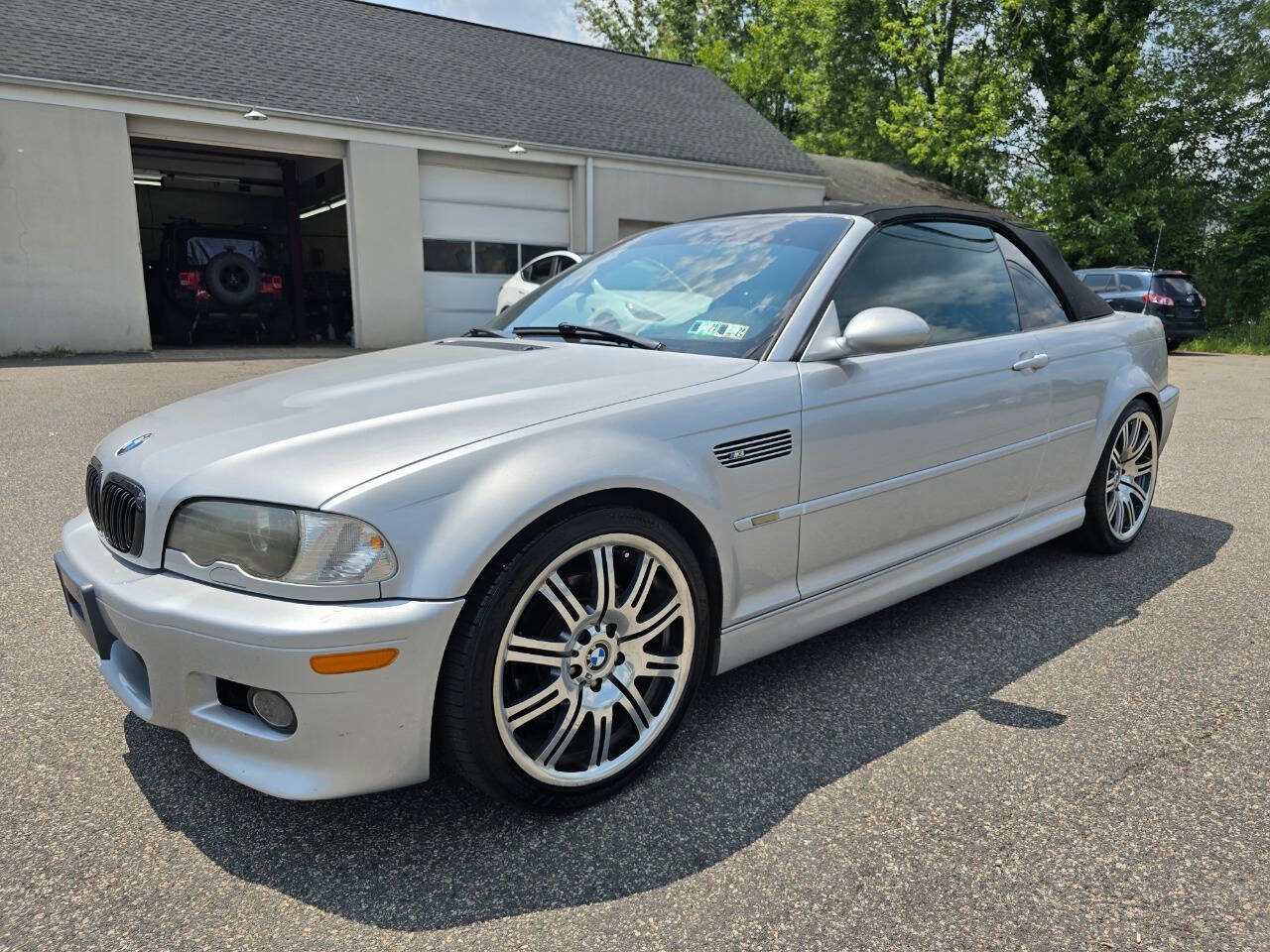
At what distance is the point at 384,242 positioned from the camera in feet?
47.0

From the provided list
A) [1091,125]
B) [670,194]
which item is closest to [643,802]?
[670,194]

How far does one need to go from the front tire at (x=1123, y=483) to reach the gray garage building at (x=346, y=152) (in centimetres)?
1256

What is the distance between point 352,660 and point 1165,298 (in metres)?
18.3

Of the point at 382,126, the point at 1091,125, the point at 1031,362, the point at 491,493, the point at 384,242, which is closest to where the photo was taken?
the point at 491,493

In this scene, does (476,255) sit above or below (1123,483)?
above

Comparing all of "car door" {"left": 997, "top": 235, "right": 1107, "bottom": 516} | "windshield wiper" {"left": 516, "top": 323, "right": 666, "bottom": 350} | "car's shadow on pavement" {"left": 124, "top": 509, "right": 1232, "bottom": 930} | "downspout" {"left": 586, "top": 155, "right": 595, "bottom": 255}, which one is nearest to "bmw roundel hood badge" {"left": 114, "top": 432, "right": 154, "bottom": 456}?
"car's shadow on pavement" {"left": 124, "top": 509, "right": 1232, "bottom": 930}

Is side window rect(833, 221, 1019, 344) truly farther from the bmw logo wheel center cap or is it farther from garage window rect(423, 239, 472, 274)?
garage window rect(423, 239, 472, 274)

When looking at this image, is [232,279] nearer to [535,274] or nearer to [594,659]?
[535,274]

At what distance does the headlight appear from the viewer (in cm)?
176

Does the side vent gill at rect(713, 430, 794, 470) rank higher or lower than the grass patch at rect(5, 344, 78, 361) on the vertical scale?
higher

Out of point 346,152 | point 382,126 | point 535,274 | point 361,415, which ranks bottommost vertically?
point 361,415

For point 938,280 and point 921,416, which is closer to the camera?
point 921,416

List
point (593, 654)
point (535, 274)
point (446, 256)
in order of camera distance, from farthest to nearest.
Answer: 1. point (446, 256)
2. point (535, 274)
3. point (593, 654)

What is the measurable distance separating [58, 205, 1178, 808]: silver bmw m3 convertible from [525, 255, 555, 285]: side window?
34.0ft
